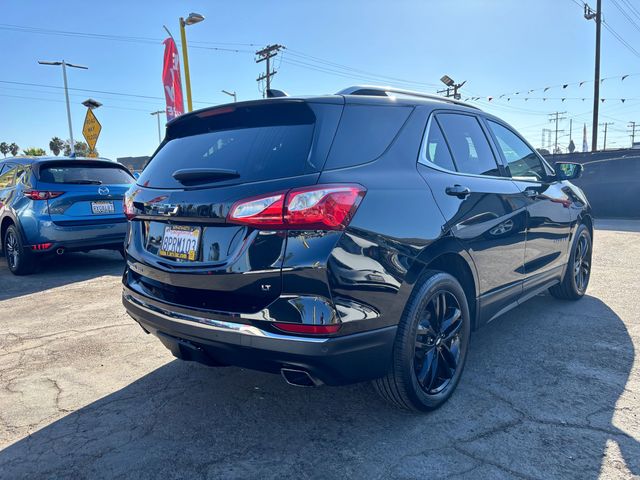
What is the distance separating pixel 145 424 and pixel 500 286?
7.93 ft

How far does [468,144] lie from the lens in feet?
10.6

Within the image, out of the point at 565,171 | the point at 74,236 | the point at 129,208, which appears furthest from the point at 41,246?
the point at 565,171

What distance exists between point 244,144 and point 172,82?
12.5 metres

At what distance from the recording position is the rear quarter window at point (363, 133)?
7.38ft

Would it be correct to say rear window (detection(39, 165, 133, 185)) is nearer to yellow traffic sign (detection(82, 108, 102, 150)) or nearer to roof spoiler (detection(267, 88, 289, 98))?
roof spoiler (detection(267, 88, 289, 98))

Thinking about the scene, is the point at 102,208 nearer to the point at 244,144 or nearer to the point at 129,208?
the point at 129,208

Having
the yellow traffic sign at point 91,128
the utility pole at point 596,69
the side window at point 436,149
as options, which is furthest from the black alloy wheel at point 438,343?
the utility pole at point 596,69

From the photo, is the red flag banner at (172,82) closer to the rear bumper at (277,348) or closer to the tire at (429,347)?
the rear bumper at (277,348)

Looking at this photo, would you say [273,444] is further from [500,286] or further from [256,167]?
[500,286]

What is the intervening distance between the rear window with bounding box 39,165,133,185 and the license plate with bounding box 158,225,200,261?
4.56 meters

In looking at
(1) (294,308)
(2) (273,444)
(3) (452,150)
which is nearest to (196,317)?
(1) (294,308)

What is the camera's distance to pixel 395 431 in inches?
96.8

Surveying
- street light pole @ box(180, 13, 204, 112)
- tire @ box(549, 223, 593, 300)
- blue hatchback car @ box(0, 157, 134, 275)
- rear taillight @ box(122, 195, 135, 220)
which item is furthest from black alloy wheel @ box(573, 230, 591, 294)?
street light pole @ box(180, 13, 204, 112)

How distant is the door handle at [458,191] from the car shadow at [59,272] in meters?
5.14
